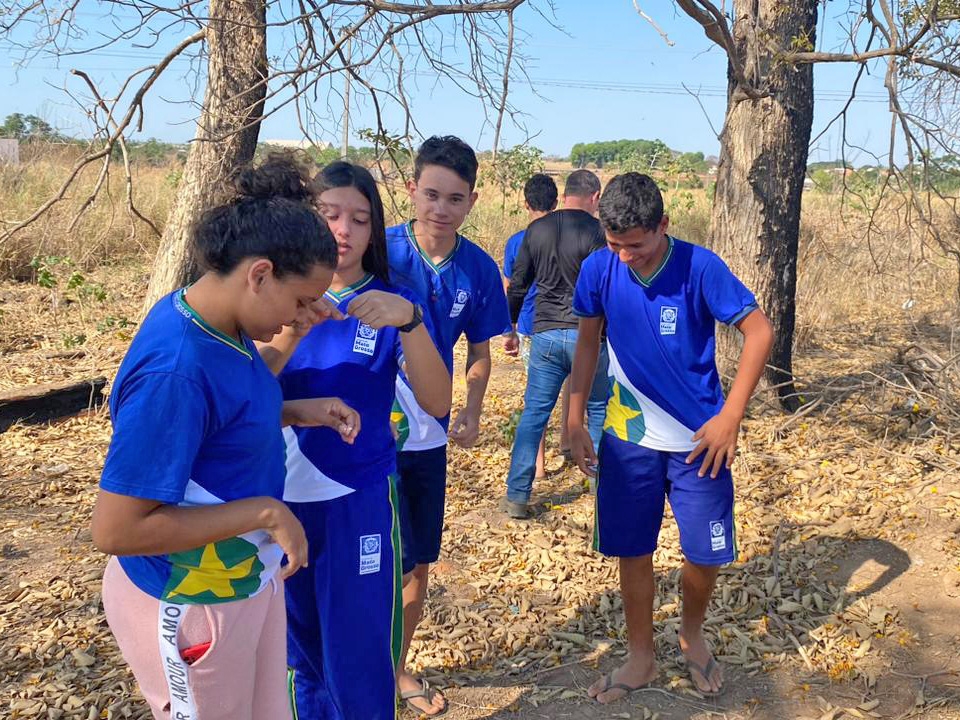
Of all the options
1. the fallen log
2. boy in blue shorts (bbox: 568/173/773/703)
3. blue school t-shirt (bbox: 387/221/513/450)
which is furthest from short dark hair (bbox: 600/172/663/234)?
the fallen log

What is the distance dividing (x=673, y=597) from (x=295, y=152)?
9.18 ft

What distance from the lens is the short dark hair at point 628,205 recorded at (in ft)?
9.67

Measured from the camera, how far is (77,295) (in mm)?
9242

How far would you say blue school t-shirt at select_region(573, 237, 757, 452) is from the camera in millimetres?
3047

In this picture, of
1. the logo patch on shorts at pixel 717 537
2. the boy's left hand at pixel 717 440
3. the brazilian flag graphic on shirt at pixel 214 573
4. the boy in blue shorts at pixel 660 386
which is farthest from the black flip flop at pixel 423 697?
the brazilian flag graphic on shirt at pixel 214 573

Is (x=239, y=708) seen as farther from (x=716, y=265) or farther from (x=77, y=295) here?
(x=77, y=295)

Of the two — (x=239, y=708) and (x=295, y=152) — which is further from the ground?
(x=295, y=152)

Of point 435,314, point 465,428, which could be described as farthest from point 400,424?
point 435,314

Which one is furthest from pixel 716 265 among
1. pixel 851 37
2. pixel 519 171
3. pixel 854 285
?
pixel 519 171

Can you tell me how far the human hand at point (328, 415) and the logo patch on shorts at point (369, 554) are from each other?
329mm

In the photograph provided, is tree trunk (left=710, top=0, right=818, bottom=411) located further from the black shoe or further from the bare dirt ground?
the black shoe

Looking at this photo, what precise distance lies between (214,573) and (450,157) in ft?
5.85

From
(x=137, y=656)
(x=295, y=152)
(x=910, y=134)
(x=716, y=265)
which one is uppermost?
(x=910, y=134)

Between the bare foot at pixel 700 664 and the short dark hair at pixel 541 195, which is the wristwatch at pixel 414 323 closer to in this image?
the bare foot at pixel 700 664
